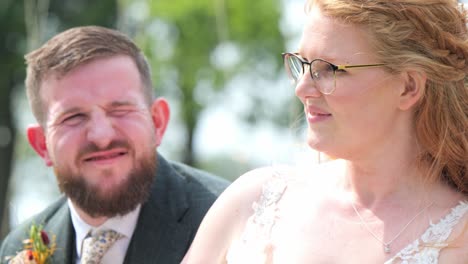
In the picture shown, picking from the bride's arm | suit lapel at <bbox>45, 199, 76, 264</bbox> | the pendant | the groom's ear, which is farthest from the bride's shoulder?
the groom's ear

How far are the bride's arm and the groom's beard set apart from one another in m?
0.70

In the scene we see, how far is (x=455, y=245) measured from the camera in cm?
278

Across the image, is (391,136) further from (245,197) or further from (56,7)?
(56,7)

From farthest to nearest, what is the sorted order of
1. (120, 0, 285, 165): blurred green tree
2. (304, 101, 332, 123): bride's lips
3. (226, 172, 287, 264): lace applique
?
(120, 0, 285, 165): blurred green tree
(226, 172, 287, 264): lace applique
(304, 101, 332, 123): bride's lips

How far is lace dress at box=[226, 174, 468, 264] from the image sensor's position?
2.80 metres

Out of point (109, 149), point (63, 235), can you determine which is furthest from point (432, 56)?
point (63, 235)

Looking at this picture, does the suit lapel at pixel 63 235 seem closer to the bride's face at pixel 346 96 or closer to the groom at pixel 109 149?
the groom at pixel 109 149

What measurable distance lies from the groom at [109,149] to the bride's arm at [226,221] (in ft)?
1.87

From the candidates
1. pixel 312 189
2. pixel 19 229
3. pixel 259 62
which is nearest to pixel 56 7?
pixel 259 62

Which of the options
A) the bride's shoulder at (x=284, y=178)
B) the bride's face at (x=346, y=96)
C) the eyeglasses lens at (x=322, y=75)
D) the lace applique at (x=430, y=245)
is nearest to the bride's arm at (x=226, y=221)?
the bride's shoulder at (x=284, y=178)

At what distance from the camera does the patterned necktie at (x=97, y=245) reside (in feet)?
13.0

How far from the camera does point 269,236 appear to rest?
311cm

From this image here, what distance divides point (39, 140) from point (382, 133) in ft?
6.50

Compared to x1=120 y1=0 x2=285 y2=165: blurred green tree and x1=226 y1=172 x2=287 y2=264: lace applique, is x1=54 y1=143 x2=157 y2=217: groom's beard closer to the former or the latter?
x1=226 y1=172 x2=287 y2=264: lace applique
